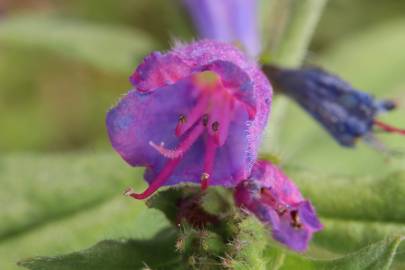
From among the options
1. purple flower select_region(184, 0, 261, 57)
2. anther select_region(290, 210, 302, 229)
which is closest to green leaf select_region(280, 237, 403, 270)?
anther select_region(290, 210, 302, 229)

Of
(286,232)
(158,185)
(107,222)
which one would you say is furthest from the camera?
(107,222)

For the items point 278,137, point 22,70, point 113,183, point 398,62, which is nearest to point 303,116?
point 278,137

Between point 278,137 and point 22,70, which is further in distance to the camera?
point 22,70

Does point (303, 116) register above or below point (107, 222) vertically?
above

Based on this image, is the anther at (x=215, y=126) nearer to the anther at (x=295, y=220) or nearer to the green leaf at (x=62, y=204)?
the anther at (x=295, y=220)

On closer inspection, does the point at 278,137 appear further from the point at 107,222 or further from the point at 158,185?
the point at 158,185

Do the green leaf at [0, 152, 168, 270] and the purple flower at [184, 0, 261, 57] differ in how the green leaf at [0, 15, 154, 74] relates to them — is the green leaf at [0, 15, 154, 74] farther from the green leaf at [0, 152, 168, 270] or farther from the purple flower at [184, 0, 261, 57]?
the green leaf at [0, 152, 168, 270]

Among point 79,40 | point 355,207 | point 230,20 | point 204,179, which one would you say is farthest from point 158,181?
point 79,40
